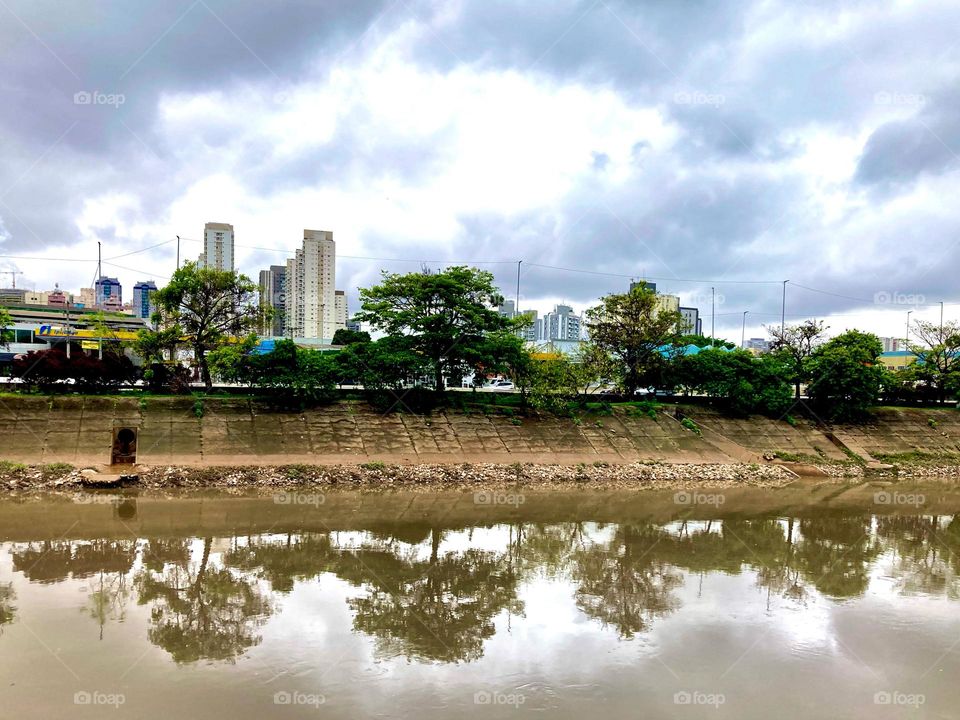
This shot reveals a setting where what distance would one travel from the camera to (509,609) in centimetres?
1161

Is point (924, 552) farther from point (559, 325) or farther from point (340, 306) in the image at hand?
point (559, 325)

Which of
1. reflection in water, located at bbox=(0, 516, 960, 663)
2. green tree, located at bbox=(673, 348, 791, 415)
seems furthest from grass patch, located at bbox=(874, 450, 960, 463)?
reflection in water, located at bbox=(0, 516, 960, 663)

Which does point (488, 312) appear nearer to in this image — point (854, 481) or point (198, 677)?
point (854, 481)

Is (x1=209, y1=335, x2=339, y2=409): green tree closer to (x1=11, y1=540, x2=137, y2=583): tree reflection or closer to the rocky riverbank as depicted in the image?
the rocky riverbank

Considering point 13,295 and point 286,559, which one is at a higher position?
Result: point 13,295

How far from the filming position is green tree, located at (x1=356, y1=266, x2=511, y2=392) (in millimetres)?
31859

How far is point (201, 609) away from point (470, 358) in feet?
70.8

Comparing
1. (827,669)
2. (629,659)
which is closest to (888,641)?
(827,669)

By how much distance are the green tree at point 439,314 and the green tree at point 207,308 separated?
5.81m

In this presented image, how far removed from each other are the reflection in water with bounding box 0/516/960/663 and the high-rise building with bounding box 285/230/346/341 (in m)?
85.8

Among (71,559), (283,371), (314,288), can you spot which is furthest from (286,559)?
(314,288)

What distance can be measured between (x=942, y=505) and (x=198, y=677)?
1105 inches

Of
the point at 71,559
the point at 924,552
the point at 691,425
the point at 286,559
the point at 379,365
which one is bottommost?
the point at 924,552

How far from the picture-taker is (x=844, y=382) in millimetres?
36656
